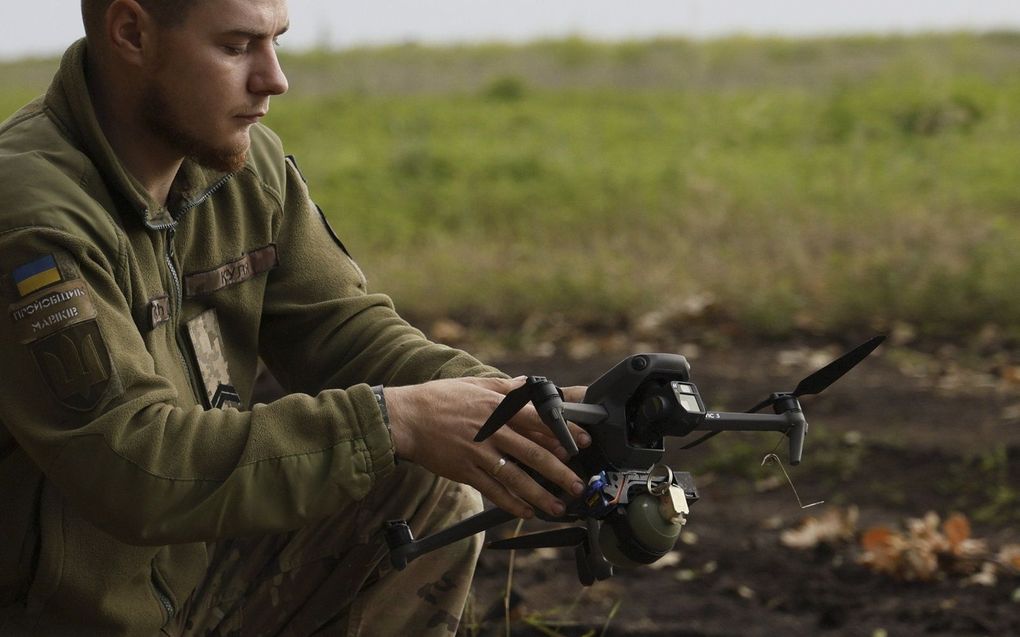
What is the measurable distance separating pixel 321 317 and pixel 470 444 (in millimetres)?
690

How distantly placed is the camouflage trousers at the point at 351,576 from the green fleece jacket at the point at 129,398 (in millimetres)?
135

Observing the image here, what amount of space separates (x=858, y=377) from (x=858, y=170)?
9.72 feet

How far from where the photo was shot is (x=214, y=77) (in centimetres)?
221

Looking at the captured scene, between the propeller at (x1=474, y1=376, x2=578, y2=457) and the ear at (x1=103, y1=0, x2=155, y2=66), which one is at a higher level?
the ear at (x1=103, y1=0, x2=155, y2=66)

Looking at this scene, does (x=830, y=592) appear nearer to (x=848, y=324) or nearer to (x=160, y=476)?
(x=160, y=476)

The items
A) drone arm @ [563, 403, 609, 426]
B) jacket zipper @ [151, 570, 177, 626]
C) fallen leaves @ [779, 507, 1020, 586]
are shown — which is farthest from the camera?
fallen leaves @ [779, 507, 1020, 586]

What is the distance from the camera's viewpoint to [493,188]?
8844 mm

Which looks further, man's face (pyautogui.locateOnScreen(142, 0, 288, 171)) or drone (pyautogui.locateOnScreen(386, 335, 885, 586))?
man's face (pyautogui.locateOnScreen(142, 0, 288, 171))

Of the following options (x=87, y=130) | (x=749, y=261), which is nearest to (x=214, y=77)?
(x=87, y=130)

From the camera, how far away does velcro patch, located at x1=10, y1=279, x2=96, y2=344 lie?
6.47ft

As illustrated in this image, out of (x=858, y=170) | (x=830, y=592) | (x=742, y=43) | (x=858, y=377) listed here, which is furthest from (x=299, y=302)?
(x=742, y=43)

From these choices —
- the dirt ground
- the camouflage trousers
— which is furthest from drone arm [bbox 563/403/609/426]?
the dirt ground

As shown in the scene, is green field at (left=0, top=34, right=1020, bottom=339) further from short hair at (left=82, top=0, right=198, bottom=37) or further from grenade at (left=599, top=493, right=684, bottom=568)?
short hair at (left=82, top=0, right=198, bottom=37)

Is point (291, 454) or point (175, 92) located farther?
point (175, 92)
